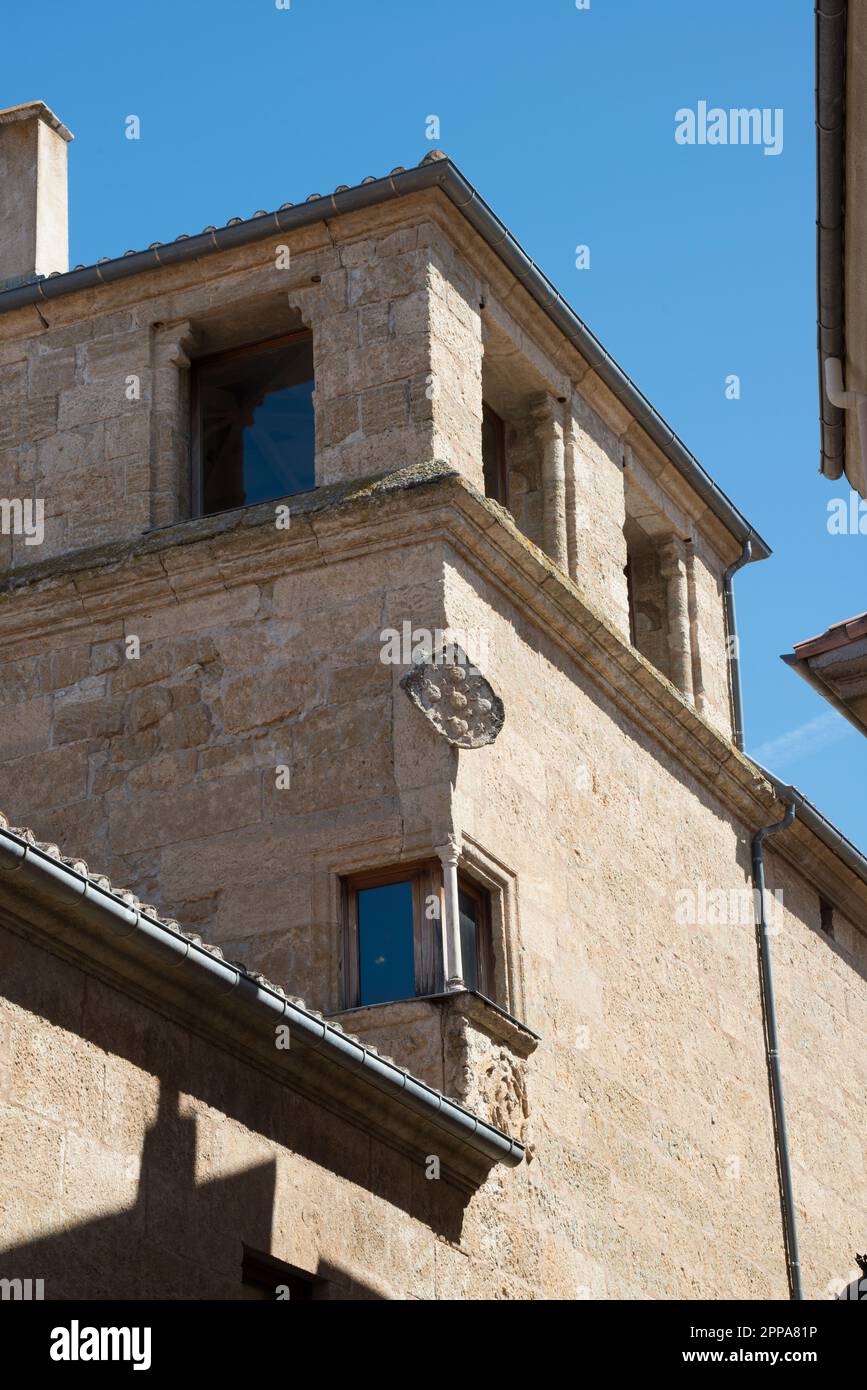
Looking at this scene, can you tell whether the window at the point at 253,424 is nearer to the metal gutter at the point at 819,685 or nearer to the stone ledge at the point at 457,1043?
the stone ledge at the point at 457,1043

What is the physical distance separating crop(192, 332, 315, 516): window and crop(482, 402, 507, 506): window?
1279mm

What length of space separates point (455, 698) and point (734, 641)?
508 centimetres

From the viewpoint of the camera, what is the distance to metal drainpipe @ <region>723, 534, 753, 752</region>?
16719mm

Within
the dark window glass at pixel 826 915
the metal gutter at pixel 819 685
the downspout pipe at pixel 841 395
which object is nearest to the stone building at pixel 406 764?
the dark window glass at pixel 826 915

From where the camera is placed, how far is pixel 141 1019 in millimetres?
9094

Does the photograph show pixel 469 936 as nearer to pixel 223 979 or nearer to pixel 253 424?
pixel 223 979

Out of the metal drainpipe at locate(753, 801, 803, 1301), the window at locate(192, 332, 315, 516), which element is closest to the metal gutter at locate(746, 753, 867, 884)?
the metal drainpipe at locate(753, 801, 803, 1301)

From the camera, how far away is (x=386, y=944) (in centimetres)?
1218

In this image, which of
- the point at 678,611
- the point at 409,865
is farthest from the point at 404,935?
the point at 678,611

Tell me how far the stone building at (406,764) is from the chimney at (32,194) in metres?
0.03

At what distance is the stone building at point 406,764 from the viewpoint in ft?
35.1

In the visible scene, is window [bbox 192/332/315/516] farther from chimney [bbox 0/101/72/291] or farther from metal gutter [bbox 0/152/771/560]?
chimney [bbox 0/101/72/291]
